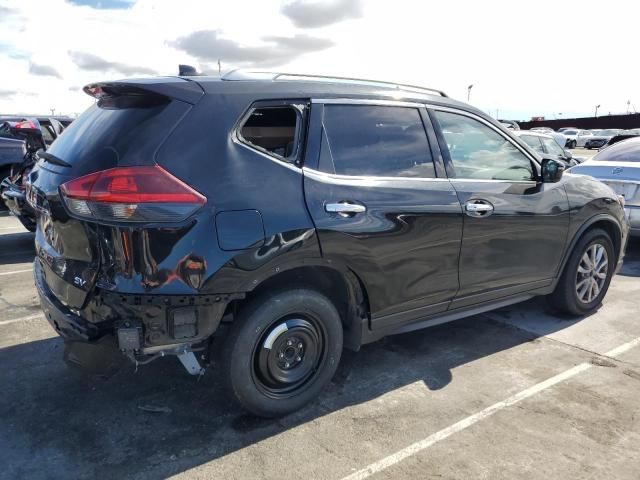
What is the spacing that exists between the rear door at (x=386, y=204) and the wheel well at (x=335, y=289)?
68 mm

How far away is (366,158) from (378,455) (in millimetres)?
1698

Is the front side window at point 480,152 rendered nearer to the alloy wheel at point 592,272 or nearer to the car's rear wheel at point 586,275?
the car's rear wheel at point 586,275

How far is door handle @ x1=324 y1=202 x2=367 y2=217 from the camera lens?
3.02 meters

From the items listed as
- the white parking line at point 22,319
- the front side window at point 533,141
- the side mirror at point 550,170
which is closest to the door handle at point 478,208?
the side mirror at point 550,170

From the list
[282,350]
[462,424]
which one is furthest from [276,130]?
[462,424]

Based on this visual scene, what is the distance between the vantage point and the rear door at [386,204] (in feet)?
10.1

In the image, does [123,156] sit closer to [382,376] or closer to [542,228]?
[382,376]

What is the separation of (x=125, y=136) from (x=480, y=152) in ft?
8.13

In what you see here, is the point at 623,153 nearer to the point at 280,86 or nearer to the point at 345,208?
the point at 345,208

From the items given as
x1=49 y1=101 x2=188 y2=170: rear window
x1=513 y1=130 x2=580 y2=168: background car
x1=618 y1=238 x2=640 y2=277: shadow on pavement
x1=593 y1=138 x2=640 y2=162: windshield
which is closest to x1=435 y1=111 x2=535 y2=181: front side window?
x1=49 y1=101 x2=188 y2=170: rear window

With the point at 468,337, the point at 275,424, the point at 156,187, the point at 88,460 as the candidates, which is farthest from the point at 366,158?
the point at 88,460

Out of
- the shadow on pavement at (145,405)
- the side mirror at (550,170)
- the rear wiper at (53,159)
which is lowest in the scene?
the shadow on pavement at (145,405)

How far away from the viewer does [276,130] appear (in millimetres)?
3123

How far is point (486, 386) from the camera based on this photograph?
3.60 meters
